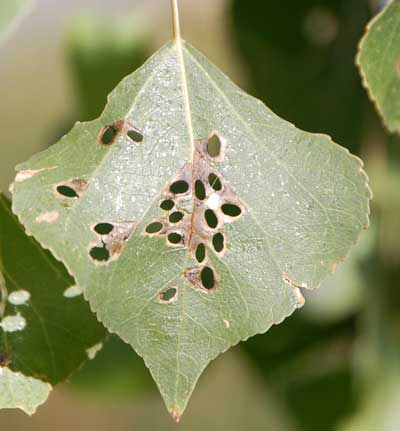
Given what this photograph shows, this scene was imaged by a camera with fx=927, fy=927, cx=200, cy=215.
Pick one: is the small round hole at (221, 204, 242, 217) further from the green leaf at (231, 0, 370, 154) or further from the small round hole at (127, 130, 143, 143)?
the green leaf at (231, 0, 370, 154)

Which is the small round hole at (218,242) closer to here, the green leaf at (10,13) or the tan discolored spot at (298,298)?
the tan discolored spot at (298,298)

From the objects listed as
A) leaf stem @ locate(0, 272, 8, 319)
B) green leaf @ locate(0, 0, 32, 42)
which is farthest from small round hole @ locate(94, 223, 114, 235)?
green leaf @ locate(0, 0, 32, 42)

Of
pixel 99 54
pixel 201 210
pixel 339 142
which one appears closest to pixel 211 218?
pixel 201 210

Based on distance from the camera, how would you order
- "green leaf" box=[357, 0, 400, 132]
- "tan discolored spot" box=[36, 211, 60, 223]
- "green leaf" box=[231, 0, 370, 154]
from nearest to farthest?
1. "tan discolored spot" box=[36, 211, 60, 223]
2. "green leaf" box=[357, 0, 400, 132]
3. "green leaf" box=[231, 0, 370, 154]

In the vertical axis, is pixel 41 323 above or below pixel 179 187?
below

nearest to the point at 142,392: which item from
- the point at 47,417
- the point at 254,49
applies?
the point at 254,49

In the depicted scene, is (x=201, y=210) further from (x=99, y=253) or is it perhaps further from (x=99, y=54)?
(x=99, y=54)
